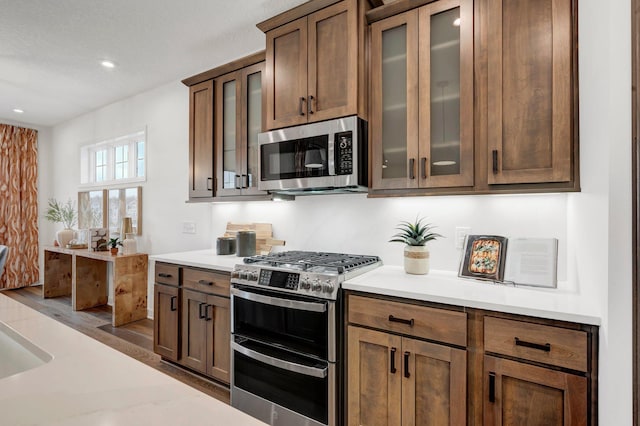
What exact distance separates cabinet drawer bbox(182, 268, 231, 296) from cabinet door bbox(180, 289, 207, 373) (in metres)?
0.06

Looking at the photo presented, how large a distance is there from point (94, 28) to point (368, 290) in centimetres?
299

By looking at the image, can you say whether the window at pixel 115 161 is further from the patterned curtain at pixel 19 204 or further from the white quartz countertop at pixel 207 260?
the white quartz countertop at pixel 207 260

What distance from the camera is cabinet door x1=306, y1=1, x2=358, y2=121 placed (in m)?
2.02

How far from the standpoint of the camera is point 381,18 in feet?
6.69

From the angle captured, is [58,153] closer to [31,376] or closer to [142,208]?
[142,208]

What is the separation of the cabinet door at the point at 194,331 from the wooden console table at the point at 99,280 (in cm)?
167

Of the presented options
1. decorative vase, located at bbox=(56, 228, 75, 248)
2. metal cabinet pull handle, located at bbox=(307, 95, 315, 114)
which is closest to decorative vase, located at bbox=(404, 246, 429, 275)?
metal cabinet pull handle, located at bbox=(307, 95, 315, 114)

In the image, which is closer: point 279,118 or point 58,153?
point 279,118

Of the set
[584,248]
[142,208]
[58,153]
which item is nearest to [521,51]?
[584,248]

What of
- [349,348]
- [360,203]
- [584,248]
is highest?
[360,203]

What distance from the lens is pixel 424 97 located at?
189 centimetres

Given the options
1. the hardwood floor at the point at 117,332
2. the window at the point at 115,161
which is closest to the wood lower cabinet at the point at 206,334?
the hardwood floor at the point at 117,332

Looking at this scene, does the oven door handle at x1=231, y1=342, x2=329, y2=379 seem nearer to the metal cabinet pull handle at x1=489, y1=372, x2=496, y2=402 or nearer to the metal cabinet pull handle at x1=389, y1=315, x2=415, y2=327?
the metal cabinet pull handle at x1=389, y1=315, x2=415, y2=327

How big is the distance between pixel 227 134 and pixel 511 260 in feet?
7.66
